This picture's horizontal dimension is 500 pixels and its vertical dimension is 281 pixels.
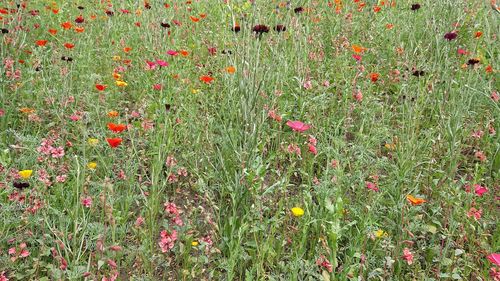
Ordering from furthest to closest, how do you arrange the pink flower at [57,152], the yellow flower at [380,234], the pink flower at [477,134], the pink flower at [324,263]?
the pink flower at [477,134]
the pink flower at [57,152]
the yellow flower at [380,234]
the pink flower at [324,263]

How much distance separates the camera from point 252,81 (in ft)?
7.47

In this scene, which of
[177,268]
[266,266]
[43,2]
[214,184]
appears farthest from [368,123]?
[43,2]

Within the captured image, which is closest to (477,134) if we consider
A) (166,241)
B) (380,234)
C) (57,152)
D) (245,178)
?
(380,234)

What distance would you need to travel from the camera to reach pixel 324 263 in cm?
174

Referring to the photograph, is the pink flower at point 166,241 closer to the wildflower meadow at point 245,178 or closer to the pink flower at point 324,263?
the wildflower meadow at point 245,178

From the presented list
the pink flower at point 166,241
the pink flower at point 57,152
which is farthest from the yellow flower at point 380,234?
the pink flower at point 57,152

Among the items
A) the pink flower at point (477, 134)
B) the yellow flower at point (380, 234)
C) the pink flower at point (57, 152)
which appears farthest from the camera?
the pink flower at point (477, 134)

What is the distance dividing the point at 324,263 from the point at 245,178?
1.81ft

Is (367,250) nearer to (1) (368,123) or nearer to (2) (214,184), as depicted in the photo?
(2) (214,184)

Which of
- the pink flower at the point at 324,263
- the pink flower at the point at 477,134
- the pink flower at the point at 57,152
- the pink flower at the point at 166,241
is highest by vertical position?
the pink flower at the point at 57,152

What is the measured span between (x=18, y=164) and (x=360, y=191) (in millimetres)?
1679

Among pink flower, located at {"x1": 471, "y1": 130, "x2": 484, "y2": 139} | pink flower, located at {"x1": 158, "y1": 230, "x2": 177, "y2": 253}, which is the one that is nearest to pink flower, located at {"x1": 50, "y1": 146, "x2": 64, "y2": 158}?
pink flower, located at {"x1": 158, "y1": 230, "x2": 177, "y2": 253}

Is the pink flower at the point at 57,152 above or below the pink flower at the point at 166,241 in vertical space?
above

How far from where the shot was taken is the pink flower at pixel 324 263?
1.70 metres
